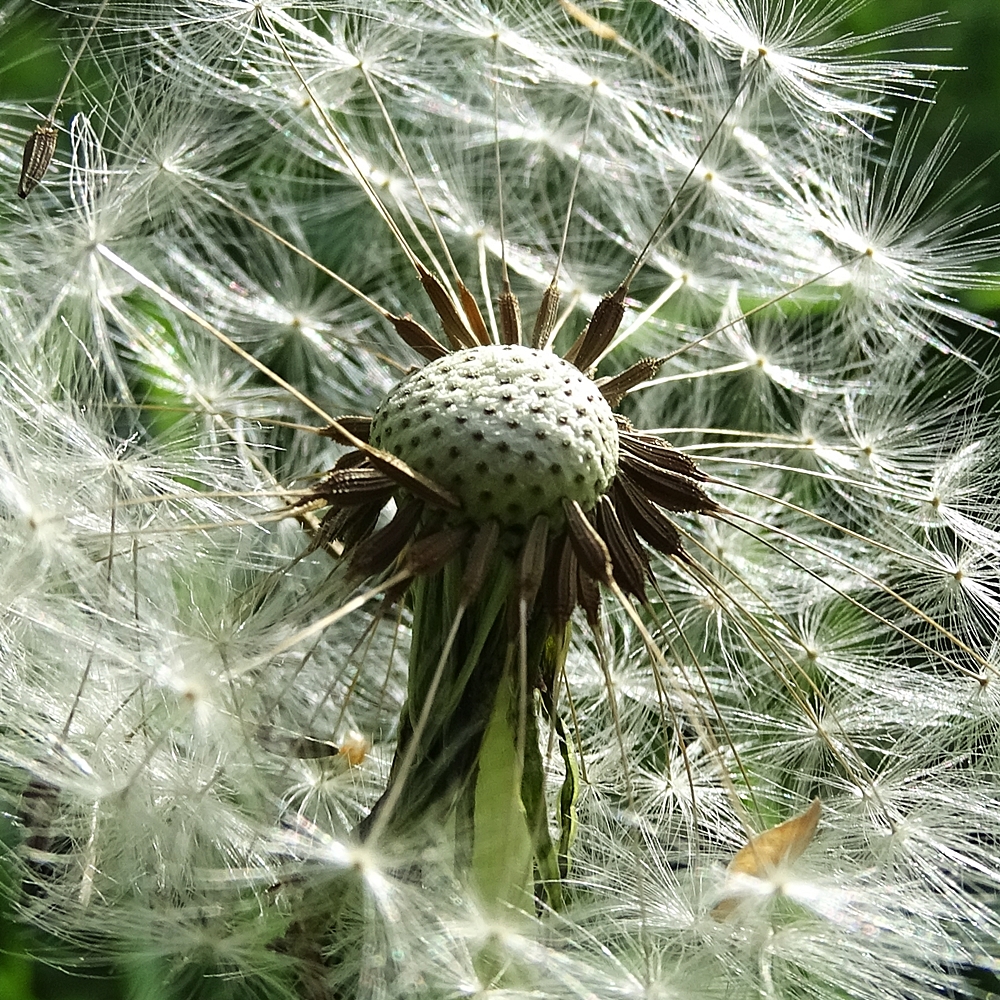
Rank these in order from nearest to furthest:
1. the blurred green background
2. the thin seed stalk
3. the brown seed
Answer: the thin seed stalk < the blurred green background < the brown seed

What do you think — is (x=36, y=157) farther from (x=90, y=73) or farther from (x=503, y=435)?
(x=503, y=435)

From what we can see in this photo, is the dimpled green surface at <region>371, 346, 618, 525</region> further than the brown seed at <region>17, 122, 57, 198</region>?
No

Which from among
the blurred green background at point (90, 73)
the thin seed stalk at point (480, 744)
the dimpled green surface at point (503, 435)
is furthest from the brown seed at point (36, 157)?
the thin seed stalk at point (480, 744)

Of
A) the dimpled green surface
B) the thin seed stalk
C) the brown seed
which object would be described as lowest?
the thin seed stalk

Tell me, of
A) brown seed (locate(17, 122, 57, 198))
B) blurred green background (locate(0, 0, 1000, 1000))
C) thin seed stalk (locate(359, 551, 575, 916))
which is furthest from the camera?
brown seed (locate(17, 122, 57, 198))

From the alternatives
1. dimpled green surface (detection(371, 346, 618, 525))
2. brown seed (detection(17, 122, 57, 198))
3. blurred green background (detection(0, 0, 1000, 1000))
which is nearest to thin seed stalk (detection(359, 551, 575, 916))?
dimpled green surface (detection(371, 346, 618, 525))

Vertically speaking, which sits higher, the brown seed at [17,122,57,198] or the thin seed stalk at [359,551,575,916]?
the brown seed at [17,122,57,198]

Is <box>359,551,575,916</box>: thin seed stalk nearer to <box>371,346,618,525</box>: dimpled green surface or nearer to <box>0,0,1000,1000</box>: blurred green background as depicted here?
<box>371,346,618,525</box>: dimpled green surface

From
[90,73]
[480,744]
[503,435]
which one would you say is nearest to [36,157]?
[90,73]
